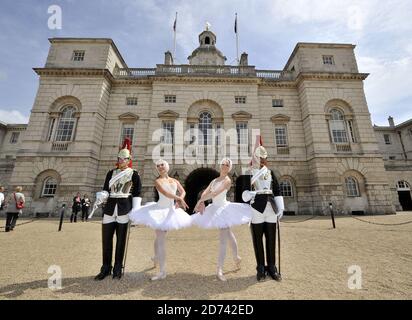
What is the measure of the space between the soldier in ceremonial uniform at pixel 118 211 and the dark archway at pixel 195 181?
1121cm

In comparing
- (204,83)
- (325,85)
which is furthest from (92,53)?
(325,85)

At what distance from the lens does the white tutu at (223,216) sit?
11.2 ft

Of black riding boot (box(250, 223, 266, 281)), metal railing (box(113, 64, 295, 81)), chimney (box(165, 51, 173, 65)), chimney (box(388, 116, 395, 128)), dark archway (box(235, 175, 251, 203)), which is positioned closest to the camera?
black riding boot (box(250, 223, 266, 281))

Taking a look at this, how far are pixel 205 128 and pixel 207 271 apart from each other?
1318cm

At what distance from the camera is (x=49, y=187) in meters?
14.6

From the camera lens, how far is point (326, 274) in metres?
3.60

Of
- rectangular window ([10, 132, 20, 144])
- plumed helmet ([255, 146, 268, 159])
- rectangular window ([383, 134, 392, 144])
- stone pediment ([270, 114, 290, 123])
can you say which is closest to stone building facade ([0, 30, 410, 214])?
stone pediment ([270, 114, 290, 123])

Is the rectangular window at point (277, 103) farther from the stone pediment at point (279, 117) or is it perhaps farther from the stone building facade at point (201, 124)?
the stone pediment at point (279, 117)

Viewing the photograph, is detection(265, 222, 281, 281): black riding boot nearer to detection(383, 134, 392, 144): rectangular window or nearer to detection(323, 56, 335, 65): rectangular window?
detection(323, 56, 335, 65): rectangular window

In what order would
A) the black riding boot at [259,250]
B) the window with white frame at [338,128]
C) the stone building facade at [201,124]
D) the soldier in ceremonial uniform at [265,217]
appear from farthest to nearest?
the window with white frame at [338,128], the stone building facade at [201,124], the soldier in ceremonial uniform at [265,217], the black riding boot at [259,250]

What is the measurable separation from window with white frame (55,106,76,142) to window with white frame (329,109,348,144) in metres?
20.5

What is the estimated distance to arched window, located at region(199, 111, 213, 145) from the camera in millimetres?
15719

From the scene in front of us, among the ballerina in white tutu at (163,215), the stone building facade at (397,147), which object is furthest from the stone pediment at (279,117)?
the ballerina in white tutu at (163,215)

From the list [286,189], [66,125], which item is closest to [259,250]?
[286,189]
